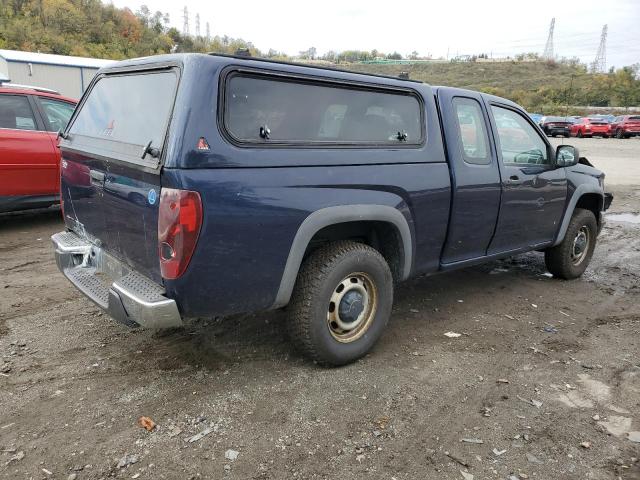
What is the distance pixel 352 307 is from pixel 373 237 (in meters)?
0.57

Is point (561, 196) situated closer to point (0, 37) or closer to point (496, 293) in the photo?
point (496, 293)

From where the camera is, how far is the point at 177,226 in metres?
2.62

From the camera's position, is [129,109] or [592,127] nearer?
[129,109]

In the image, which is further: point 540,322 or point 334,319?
point 540,322

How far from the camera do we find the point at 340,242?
342 cm

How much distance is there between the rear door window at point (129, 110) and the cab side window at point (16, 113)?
325 cm

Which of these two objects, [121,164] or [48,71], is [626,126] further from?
[121,164]

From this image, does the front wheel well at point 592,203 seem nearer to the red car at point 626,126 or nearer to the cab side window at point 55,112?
the cab side window at point 55,112

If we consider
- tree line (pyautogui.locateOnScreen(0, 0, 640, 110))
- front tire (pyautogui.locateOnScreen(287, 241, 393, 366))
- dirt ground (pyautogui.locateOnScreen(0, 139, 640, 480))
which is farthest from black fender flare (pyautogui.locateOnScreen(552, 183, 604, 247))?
tree line (pyautogui.locateOnScreen(0, 0, 640, 110))

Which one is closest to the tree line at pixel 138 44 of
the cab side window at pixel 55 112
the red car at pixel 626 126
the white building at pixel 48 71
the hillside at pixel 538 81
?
the hillside at pixel 538 81

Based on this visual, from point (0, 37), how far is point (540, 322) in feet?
156

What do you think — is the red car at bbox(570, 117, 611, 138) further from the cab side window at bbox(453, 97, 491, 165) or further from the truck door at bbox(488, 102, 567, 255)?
the cab side window at bbox(453, 97, 491, 165)

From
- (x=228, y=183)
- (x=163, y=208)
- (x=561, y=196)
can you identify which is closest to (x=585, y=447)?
(x=228, y=183)

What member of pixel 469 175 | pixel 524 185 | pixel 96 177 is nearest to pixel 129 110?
pixel 96 177
